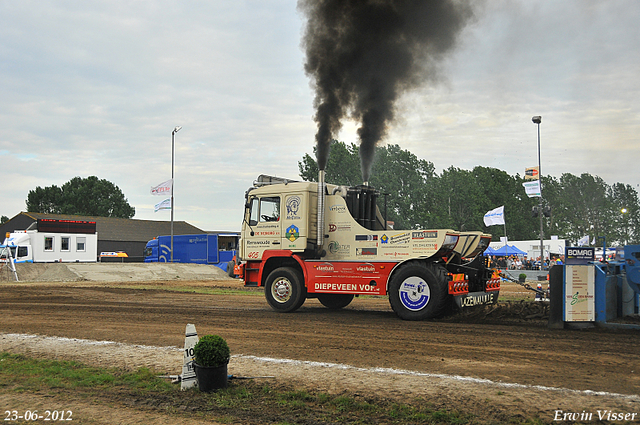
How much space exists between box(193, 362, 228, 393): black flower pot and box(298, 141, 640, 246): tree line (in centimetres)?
4844

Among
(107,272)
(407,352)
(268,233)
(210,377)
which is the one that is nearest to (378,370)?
(407,352)

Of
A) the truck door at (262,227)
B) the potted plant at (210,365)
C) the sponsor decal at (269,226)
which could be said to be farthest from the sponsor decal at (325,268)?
the potted plant at (210,365)

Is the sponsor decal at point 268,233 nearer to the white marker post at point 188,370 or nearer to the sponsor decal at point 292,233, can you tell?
the sponsor decal at point 292,233

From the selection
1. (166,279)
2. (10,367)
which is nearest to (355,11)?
(10,367)

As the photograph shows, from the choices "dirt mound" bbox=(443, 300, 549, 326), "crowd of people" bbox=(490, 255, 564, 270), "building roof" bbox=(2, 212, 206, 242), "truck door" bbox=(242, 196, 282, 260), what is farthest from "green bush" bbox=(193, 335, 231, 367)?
"building roof" bbox=(2, 212, 206, 242)

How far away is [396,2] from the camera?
46.9 ft

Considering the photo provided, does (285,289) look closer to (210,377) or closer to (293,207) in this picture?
(293,207)

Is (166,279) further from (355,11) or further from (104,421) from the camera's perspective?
(104,421)

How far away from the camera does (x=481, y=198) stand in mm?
80625

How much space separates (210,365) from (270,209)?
7.78 meters

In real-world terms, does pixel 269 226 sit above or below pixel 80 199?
below

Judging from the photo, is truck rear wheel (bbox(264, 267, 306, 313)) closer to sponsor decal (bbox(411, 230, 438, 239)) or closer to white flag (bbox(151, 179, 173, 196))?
sponsor decal (bbox(411, 230, 438, 239))

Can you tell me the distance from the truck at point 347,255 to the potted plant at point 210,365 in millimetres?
6109

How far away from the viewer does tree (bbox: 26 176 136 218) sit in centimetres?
9956
